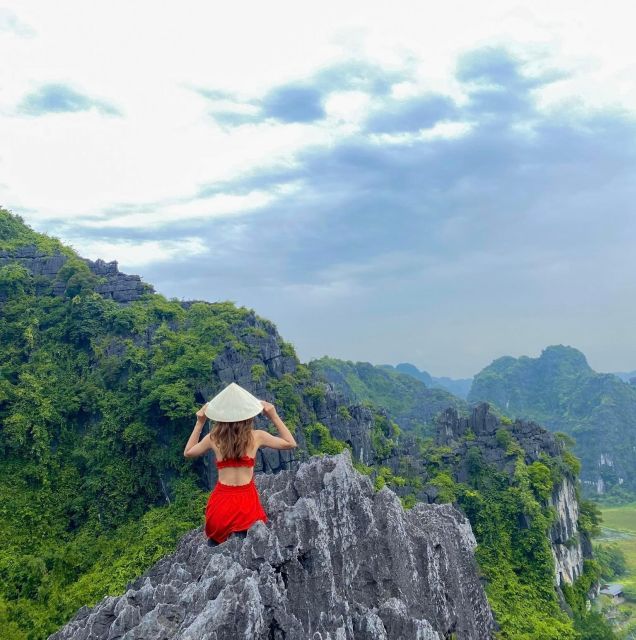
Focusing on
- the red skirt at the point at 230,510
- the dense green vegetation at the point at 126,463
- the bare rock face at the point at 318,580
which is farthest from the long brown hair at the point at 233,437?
the dense green vegetation at the point at 126,463

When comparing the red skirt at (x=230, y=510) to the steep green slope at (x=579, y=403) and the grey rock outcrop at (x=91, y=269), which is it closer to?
the grey rock outcrop at (x=91, y=269)

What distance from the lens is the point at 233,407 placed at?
5.80 metres

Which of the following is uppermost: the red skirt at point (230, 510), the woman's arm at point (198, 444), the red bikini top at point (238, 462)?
the woman's arm at point (198, 444)

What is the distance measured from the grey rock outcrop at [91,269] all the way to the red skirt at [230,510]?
79.5 feet

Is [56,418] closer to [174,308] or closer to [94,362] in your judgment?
[94,362]

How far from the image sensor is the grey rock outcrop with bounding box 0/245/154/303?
2917 cm

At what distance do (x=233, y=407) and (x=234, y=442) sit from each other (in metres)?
0.48

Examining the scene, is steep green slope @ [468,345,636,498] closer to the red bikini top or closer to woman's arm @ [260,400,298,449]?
woman's arm @ [260,400,298,449]

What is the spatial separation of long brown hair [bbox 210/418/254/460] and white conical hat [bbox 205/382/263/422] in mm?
150

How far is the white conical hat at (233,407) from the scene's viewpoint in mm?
5715

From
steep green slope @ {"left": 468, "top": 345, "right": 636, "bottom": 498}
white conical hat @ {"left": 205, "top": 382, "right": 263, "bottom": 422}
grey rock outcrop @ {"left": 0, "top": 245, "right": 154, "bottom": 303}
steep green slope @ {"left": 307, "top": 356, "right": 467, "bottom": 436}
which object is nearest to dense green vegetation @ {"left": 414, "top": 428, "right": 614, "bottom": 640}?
white conical hat @ {"left": 205, "top": 382, "right": 263, "bottom": 422}

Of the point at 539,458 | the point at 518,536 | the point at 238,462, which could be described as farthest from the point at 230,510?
the point at 539,458

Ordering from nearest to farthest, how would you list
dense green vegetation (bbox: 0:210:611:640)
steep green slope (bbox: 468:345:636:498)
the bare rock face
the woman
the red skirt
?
the woman → the red skirt → the bare rock face → dense green vegetation (bbox: 0:210:611:640) → steep green slope (bbox: 468:345:636:498)

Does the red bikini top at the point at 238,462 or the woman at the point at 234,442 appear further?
the red bikini top at the point at 238,462
